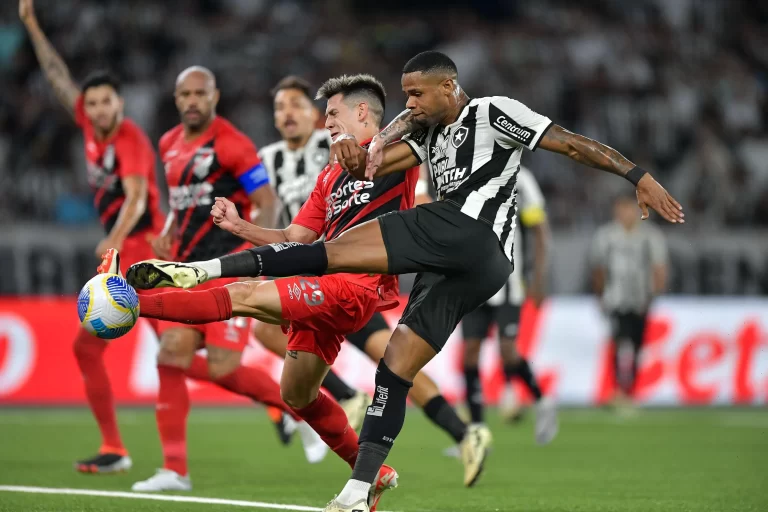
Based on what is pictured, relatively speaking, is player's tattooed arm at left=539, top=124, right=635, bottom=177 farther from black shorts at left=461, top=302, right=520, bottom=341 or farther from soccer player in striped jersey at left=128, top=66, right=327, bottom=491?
black shorts at left=461, top=302, right=520, bottom=341

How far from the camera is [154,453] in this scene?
362 inches

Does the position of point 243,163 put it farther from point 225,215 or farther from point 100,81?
point 225,215

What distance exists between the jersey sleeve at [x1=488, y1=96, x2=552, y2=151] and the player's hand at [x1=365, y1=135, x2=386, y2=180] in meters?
0.56

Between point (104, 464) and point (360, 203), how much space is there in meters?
3.01

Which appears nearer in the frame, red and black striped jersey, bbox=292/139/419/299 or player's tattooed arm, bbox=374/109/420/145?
player's tattooed arm, bbox=374/109/420/145

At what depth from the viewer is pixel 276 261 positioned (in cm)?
518

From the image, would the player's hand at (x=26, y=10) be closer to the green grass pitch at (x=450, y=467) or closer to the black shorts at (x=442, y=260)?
the green grass pitch at (x=450, y=467)

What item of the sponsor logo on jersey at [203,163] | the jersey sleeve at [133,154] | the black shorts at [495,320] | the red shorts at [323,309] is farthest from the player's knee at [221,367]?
the black shorts at [495,320]

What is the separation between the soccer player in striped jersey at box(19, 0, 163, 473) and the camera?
7828 mm

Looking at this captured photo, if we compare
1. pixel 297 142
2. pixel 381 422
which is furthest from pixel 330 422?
pixel 297 142

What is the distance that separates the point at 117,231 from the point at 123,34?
1208 cm

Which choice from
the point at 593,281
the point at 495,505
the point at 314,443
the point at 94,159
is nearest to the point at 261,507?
the point at 495,505

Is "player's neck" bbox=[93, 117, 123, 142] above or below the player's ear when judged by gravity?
above

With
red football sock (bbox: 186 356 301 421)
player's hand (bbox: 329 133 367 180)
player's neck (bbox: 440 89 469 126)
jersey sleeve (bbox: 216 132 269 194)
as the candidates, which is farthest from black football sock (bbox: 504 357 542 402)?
player's hand (bbox: 329 133 367 180)
